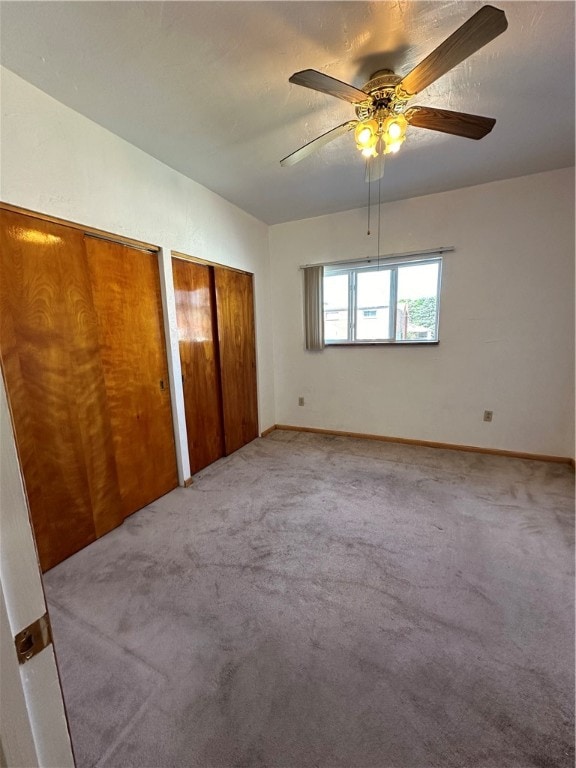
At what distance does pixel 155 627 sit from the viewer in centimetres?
147

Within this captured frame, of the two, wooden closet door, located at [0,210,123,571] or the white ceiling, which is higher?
the white ceiling

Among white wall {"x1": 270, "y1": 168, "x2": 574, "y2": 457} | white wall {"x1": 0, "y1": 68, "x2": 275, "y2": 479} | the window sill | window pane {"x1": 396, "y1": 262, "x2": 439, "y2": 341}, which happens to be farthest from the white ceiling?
the window sill

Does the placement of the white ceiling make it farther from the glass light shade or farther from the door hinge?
the door hinge

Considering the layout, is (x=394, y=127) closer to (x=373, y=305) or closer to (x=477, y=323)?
(x=373, y=305)

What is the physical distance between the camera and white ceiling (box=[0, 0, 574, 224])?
52.9 inches

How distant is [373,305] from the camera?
144 inches

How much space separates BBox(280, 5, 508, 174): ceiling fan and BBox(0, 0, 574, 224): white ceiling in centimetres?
17

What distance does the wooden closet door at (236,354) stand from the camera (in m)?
3.31

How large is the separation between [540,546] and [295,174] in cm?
319

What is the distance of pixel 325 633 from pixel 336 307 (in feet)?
10.5

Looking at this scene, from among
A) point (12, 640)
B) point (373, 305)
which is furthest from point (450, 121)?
point (12, 640)

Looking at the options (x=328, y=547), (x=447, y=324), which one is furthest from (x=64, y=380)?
(x=447, y=324)

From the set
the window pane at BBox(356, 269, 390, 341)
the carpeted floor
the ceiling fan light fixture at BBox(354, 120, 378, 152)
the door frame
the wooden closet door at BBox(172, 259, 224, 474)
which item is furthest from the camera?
the window pane at BBox(356, 269, 390, 341)

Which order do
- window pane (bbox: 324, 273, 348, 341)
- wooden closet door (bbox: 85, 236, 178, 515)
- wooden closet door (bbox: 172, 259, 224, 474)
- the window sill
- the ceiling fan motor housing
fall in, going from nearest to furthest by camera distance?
the ceiling fan motor housing < wooden closet door (bbox: 85, 236, 178, 515) < wooden closet door (bbox: 172, 259, 224, 474) < the window sill < window pane (bbox: 324, 273, 348, 341)
